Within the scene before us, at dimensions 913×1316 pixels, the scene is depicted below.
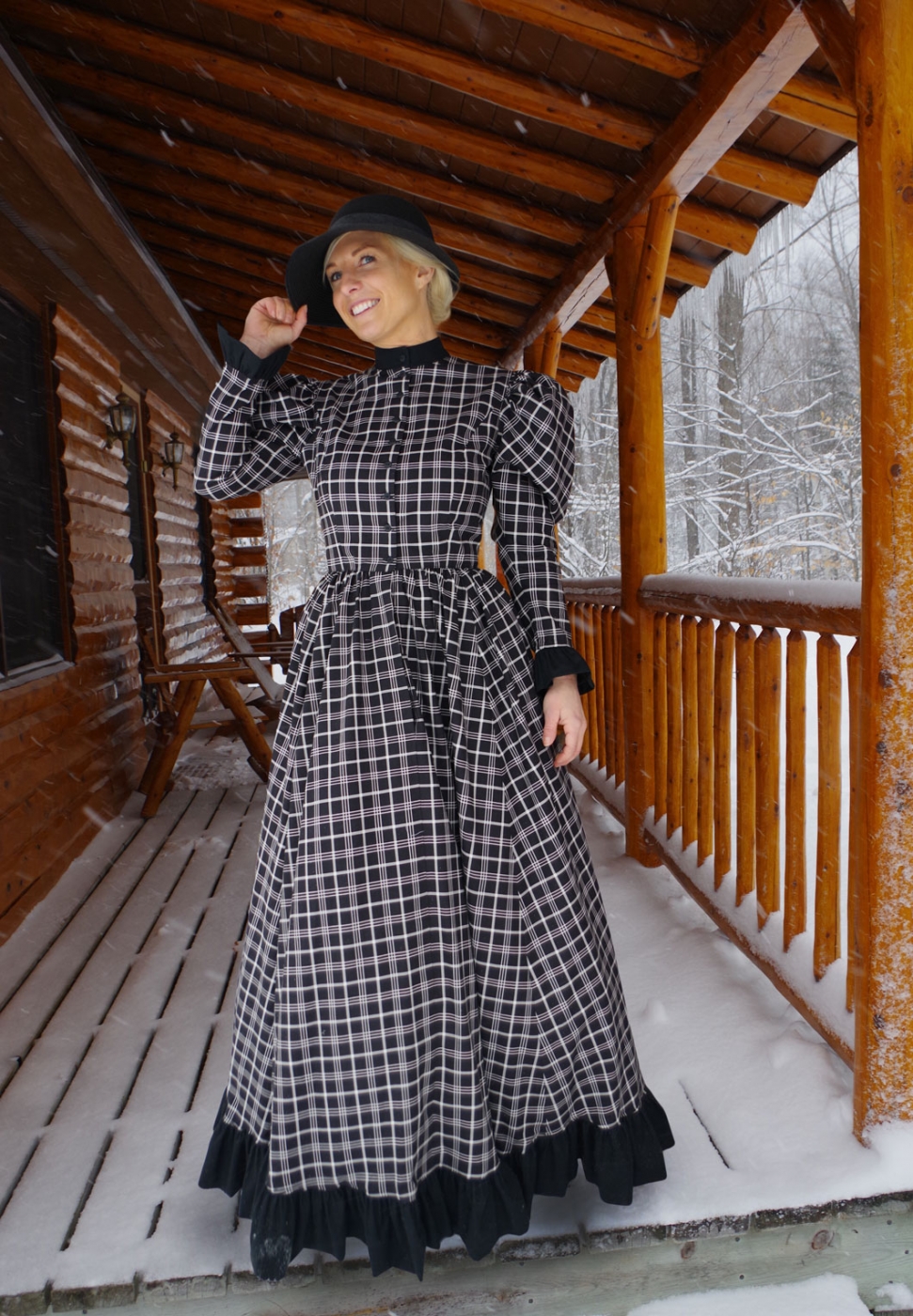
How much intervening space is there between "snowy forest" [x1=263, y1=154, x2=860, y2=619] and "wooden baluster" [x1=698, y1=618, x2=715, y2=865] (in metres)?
9.79

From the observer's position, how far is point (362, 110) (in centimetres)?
313

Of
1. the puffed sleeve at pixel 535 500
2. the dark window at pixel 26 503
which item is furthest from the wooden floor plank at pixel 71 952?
the puffed sleeve at pixel 535 500

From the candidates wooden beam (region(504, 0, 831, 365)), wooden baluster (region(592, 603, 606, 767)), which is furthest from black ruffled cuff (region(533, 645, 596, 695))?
wooden baluster (region(592, 603, 606, 767))

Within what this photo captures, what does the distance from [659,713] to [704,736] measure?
1.60 ft

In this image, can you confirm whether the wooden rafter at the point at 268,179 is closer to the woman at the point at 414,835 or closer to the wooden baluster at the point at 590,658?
the wooden baluster at the point at 590,658

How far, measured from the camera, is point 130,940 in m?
3.00

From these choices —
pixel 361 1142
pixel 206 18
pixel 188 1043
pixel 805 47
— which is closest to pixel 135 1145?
pixel 188 1043

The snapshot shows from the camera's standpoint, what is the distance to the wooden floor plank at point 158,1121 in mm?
1612

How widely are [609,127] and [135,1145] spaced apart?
9.79 ft

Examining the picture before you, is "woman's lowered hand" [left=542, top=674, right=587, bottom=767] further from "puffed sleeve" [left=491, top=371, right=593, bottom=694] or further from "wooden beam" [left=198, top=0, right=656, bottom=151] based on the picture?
"wooden beam" [left=198, top=0, right=656, bottom=151]

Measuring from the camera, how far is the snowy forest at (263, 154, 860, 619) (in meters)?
12.4

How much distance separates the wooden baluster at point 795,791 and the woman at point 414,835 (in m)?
0.79

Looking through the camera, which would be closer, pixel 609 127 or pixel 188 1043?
pixel 188 1043

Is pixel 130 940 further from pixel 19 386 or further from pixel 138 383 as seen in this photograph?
pixel 138 383
